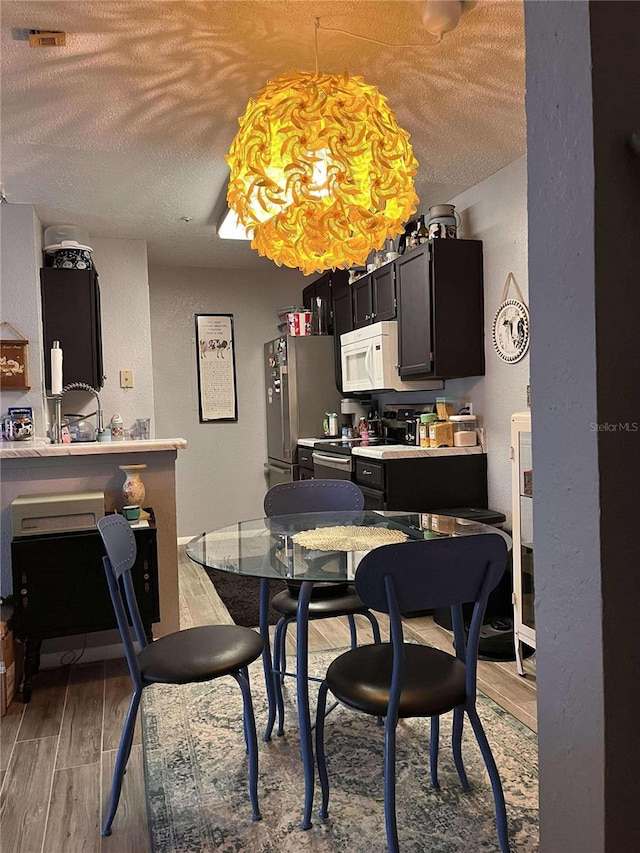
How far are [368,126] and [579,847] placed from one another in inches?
73.9

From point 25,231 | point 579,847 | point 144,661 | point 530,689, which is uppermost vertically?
point 25,231

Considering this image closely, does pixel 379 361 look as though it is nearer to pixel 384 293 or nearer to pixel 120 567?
pixel 384 293

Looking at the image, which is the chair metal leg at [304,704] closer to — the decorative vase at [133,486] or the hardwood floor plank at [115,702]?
the hardwood floor plank at [115,702]

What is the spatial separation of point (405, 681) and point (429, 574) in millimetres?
360

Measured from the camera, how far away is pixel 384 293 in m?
4.42

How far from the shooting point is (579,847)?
2.69 feet

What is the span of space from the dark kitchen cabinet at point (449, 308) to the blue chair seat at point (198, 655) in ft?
7.28

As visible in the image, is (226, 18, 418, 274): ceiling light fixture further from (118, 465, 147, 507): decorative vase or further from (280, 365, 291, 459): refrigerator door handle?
(280, 365, 291, 459): refrigerator door handle

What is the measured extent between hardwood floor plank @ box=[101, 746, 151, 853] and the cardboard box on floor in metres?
A: 0.62

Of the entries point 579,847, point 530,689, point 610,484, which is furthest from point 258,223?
point 530,689

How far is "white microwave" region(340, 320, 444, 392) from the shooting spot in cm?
430

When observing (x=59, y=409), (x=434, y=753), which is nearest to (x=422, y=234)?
(x=59, y=409)

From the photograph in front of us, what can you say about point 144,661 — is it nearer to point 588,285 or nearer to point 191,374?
point 588,285

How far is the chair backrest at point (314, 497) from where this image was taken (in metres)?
2.97
